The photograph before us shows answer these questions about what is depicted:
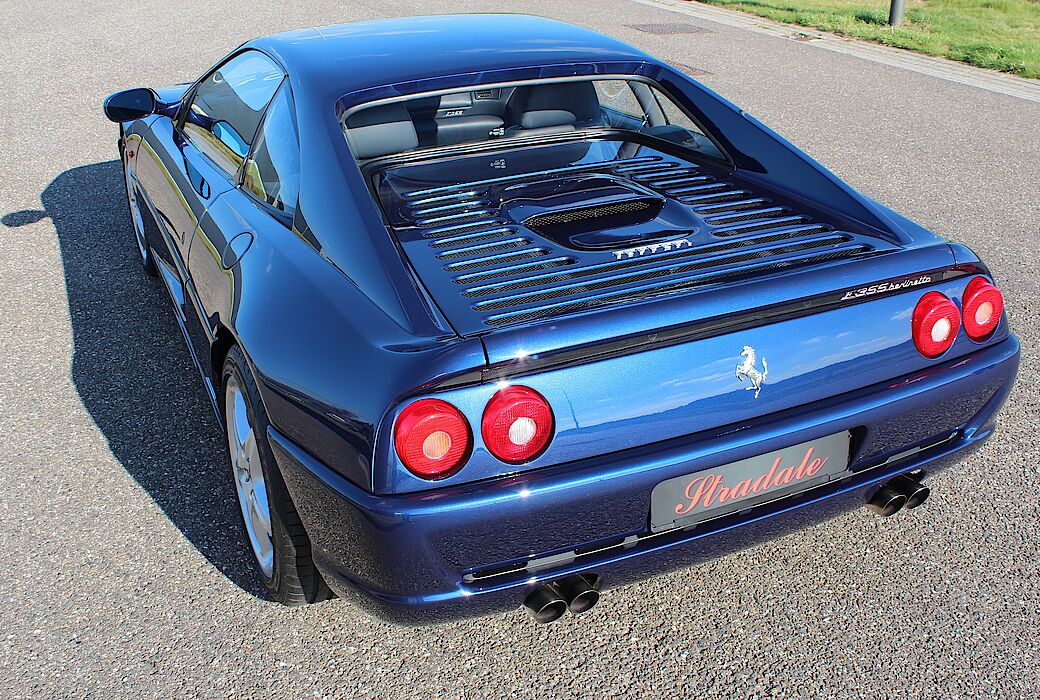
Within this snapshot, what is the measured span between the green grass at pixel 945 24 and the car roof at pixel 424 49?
26.9ft

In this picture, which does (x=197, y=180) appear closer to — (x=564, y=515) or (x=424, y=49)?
(x=424, y=49)

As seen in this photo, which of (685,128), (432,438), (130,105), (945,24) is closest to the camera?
(432,438)

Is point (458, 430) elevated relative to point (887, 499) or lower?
elevated

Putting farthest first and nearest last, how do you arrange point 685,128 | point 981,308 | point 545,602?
1. point 685,128
2. point 981,308
3. point 545,602

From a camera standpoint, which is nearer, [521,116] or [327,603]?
[327,603]

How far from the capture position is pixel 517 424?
2.06 metres

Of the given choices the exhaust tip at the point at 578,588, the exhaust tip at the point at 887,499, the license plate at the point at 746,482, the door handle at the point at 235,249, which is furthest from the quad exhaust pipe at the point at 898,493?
the door handle at the point at 235,249

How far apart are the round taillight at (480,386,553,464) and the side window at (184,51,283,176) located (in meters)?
1.54

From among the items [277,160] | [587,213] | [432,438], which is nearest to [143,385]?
[277,160]

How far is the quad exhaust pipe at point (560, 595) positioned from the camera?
86.8 inches

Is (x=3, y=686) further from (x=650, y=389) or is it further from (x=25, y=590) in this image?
(x=650, y=389)

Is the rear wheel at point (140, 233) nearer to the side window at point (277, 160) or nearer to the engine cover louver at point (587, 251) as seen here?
the side window at point (277, 160)

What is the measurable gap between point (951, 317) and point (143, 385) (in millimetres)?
2986

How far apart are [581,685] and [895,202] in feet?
14.7
